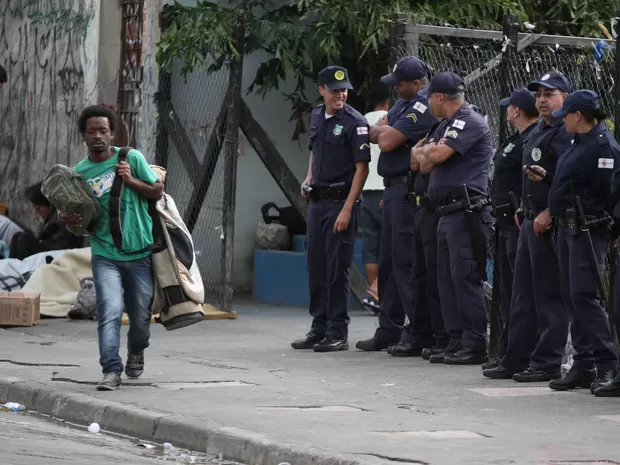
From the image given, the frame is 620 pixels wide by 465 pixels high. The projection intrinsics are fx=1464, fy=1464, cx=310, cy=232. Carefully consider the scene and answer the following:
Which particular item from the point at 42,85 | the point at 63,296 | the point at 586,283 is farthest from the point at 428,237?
the point at 42,85

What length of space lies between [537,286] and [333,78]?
2.71 m

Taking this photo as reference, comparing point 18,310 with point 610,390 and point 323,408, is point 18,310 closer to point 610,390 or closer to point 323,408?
point 323,408

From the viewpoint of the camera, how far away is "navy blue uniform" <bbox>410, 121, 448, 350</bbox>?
10.7 m

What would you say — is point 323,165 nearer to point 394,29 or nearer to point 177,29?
point 394,29

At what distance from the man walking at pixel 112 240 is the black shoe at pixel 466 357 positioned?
240 centimetres

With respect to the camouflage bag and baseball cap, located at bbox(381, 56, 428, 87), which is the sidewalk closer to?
the camouflage bag

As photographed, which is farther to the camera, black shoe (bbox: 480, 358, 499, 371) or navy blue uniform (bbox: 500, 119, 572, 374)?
black shoe (bbox: 480, 358, 499, 371)

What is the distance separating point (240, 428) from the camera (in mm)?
7656

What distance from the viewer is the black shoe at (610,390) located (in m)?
8.91

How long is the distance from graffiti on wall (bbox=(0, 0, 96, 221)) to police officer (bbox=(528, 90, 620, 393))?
7.98 meters

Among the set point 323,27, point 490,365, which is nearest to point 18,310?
point 323,27

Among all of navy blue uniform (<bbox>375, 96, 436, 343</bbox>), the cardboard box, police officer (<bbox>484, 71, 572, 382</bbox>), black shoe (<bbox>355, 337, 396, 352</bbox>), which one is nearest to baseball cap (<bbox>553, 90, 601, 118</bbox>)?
police officer (<bbox>484, 71, 572, 382</bbox>)

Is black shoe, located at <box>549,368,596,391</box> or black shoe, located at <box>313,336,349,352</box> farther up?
black shoe, located at <box>549,368,596,391</box>

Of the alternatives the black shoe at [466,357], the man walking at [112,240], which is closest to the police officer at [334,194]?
the black shoe at [466,357]
